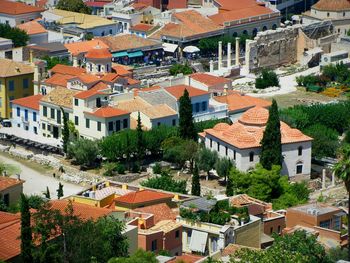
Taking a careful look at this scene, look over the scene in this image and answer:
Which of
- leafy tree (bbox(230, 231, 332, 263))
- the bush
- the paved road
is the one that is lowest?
the bush

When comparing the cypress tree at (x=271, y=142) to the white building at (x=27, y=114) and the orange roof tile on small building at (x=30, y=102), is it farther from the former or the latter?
the orange roof tile on small building at (x=30, y=102)

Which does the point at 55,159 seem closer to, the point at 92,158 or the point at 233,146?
the point at 92,158

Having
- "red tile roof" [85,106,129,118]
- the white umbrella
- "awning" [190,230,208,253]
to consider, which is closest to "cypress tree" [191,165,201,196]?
"red tile roof" [85,106,129,118]

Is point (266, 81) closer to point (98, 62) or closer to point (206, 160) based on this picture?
point (98, 62)

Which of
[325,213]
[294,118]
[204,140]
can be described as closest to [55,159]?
[204,140]

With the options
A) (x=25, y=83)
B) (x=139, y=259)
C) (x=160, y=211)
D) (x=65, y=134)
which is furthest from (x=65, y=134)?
(x=139, y=259)

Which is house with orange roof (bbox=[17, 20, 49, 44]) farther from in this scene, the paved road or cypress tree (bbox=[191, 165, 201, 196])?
cypress tree (bbox=[191, 165, 201, 196])
